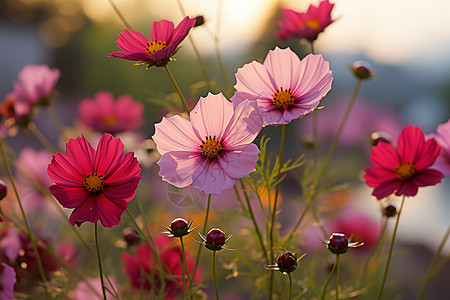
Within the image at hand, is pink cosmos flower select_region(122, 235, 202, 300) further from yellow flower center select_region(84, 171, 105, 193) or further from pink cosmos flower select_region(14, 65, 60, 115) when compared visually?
pink cosmos flower select_region(14, 65, 60, 115)

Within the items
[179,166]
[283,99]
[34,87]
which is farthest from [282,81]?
[34,87]

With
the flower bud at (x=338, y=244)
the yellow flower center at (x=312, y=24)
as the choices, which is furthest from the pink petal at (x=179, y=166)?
the yellow flower center at (x=312, y=24)

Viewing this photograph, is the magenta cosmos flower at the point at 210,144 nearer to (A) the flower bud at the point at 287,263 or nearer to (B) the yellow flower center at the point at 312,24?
(A) the flower bud at the point at 287,263

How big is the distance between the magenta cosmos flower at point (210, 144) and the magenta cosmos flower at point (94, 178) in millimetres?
31

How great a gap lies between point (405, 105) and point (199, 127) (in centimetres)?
757

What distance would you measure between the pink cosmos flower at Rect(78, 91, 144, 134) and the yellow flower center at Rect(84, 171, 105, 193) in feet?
1.49

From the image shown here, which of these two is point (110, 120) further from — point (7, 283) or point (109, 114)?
point (7, 283)

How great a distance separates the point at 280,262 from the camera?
0.38m

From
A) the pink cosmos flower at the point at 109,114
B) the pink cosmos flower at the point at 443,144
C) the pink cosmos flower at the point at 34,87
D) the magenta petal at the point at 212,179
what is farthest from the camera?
the pink cosmos flower at the point at 109,114

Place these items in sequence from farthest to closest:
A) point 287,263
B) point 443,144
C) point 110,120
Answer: point 110,120 → point 443,144 → point 287,263

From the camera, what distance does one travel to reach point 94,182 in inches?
15.6

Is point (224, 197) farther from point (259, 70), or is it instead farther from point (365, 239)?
point (259, 70)

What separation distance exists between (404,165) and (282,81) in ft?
0.45

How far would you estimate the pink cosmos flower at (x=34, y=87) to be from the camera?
755mm
